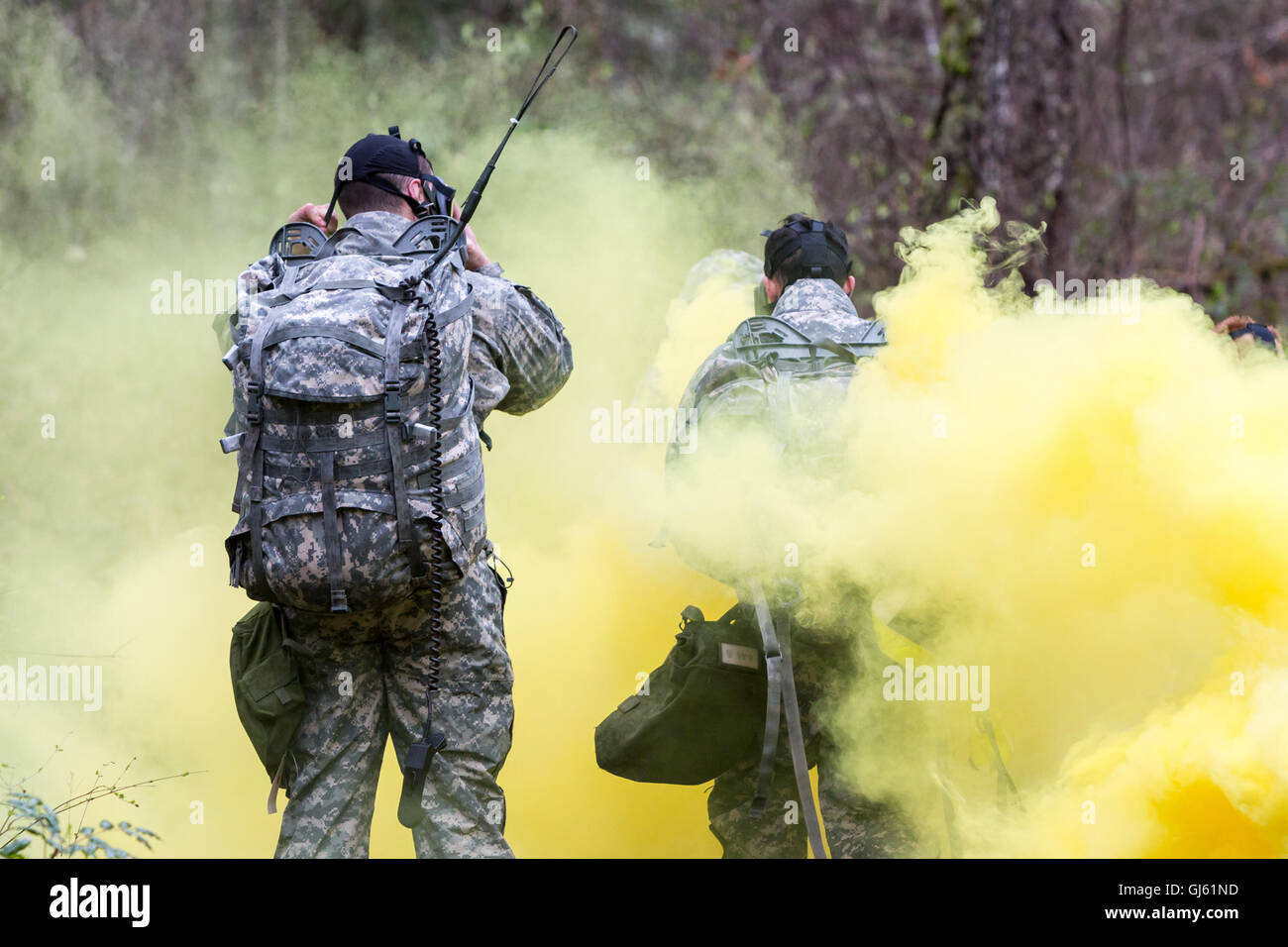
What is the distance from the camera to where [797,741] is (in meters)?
3.85

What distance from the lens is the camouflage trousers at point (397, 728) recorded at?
11.9 ft

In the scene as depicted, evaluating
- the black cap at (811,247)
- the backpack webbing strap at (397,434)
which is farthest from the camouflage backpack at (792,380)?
the backpack webbing strap at (397,434)

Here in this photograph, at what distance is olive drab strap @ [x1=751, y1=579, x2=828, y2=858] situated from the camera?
3809 millimetres

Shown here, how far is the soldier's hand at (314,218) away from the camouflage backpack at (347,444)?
1.96 ft

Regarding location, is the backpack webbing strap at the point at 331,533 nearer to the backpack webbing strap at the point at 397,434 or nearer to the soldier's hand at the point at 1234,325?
the backpack webbing strap at the point at 397,434

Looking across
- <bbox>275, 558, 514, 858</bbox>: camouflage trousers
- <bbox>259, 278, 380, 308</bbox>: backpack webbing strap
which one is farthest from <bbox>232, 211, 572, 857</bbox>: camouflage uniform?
<bbox>259, 278, 380, 308</bbox>: backpack webbing strap

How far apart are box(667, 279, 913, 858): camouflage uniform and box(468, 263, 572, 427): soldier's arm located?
0.53 meters

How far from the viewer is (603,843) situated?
15.4 feet

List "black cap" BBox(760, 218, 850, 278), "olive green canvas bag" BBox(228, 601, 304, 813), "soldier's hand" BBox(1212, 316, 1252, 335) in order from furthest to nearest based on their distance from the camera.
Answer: "soldier's hand" BBox(1212, 316, 1252, 335), "black cap" BBox(760, 218, 850, 278), "olive green canvas bag" BBox(228, 601, 304, 813)

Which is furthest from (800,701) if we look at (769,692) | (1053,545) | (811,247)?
(811,247)

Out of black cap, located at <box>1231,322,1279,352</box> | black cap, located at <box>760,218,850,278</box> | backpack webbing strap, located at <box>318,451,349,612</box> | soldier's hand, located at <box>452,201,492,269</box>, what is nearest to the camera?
backpack webbing strap, located at <box>318,451,349,612</box>

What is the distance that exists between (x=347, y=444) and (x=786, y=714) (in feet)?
5.36

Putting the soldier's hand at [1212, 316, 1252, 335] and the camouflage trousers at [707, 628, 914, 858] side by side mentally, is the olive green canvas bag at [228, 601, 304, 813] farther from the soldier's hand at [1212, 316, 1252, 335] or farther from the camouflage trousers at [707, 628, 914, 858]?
the soldier's hand at [1212, 316, 1252, 335]
